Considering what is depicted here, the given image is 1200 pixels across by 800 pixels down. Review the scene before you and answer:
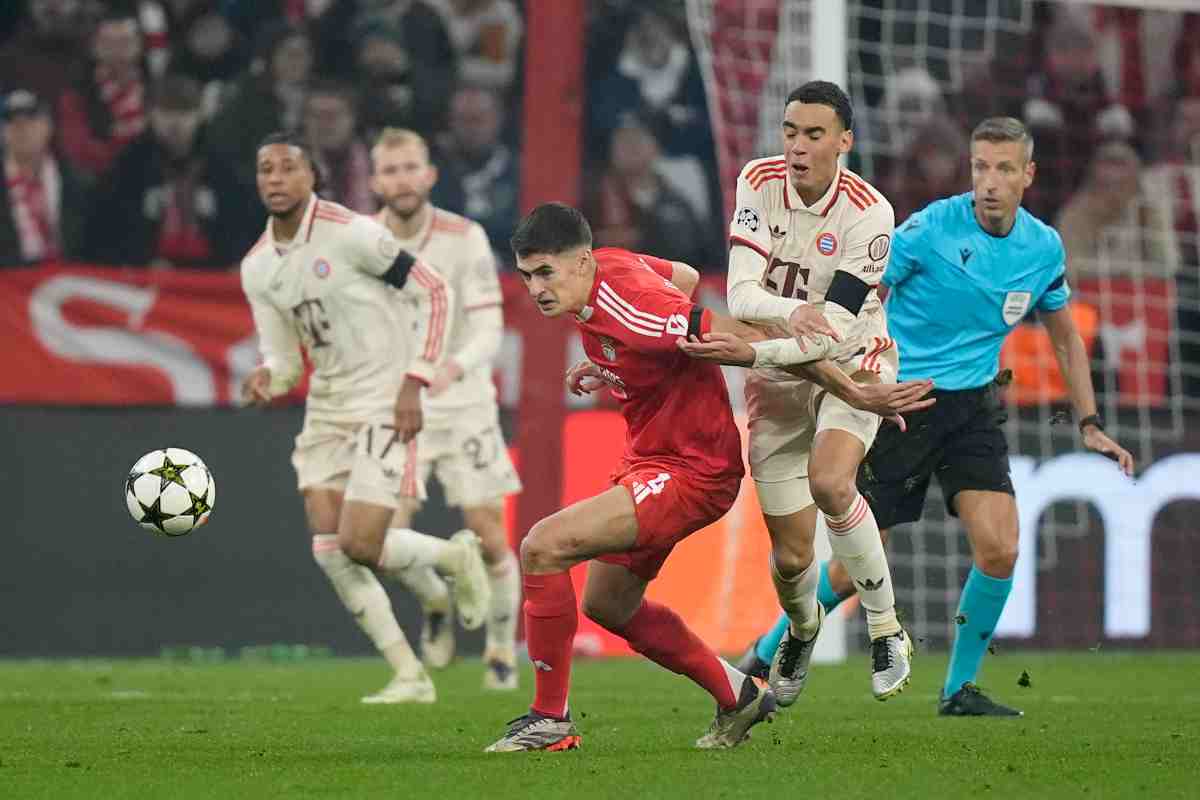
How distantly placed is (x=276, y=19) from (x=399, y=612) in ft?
14.1

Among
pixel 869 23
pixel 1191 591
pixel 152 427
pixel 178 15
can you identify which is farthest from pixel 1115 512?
pixel 178 15

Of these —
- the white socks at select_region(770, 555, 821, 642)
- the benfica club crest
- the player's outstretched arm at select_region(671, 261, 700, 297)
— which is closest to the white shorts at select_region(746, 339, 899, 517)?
the white socks at select_region(770, 555, 821, 642)

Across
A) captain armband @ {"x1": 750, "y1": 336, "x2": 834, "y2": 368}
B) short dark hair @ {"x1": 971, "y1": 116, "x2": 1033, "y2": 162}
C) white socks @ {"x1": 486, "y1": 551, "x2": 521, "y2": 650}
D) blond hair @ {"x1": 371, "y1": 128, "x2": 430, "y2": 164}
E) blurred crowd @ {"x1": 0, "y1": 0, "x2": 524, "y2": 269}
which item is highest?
blurred crowd @ {"x1": 0, "y1": 0, "x2": 524, "y2": 269}

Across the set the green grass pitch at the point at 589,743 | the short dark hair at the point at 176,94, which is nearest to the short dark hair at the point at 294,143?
the green grass pitch at the point at 589,743

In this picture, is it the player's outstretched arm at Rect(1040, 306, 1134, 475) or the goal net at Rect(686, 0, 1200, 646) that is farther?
the goal net at Rect(686, 0, 1200, 646)

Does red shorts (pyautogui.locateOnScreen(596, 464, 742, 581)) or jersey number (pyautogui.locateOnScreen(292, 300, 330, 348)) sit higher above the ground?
jersey number (pyautogui.locateOnScreen(292, 300, 330, 348))

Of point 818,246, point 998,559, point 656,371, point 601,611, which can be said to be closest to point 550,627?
point 601,611

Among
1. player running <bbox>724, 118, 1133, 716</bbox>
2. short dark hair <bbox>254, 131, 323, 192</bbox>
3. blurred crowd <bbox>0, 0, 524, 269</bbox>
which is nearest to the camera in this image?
player running <bbox>724, 118, 1133, 716</bbox>

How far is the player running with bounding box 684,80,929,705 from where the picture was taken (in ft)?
22.3

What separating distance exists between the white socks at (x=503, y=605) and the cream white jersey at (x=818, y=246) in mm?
3490

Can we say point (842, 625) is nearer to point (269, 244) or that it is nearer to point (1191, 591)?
point (1191, 591)

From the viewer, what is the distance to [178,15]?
13773mm

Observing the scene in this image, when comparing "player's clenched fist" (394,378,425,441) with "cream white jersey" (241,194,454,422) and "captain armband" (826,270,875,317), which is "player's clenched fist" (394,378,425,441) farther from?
"captain armband" (826,270,875,317)

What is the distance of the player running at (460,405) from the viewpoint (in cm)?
999
